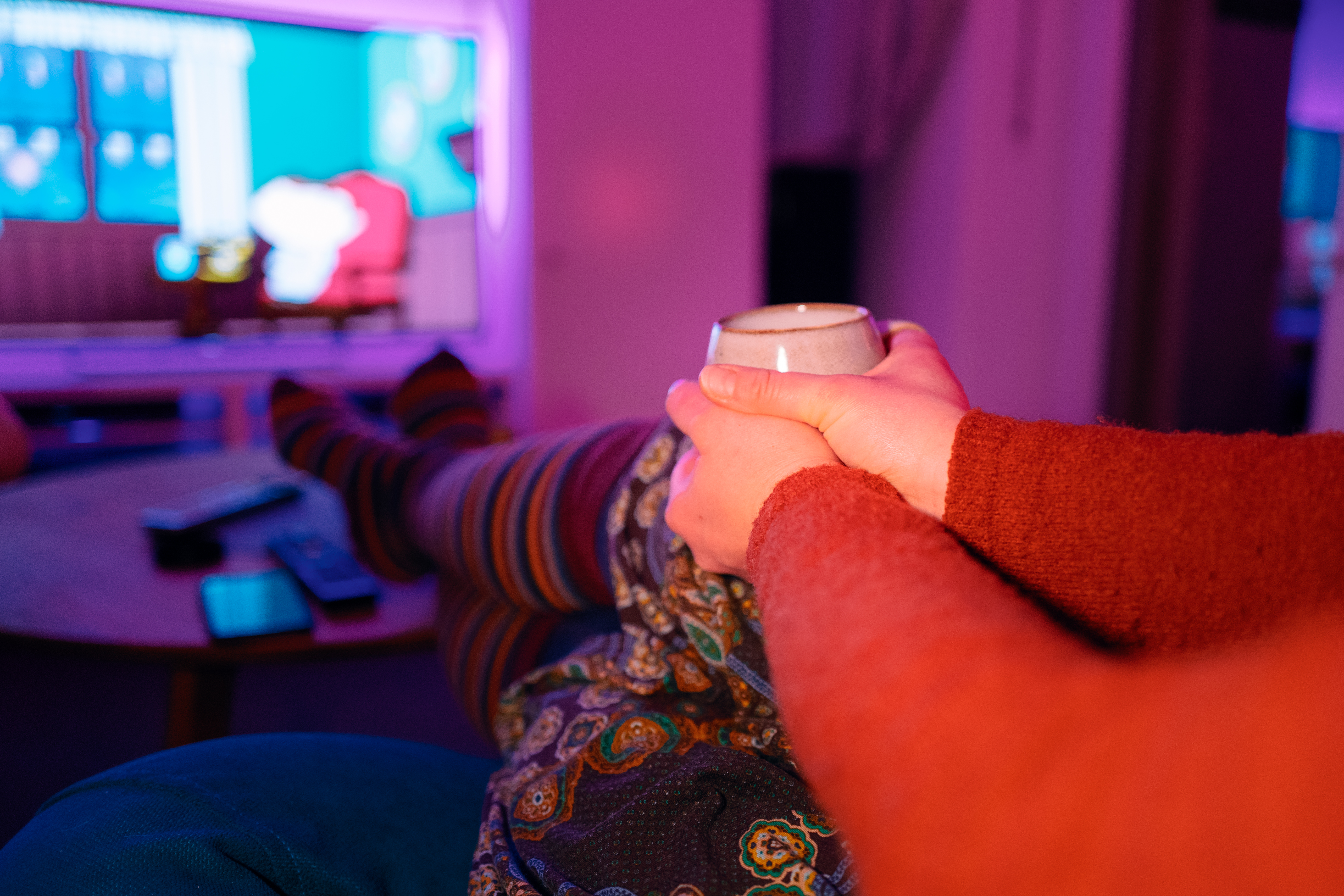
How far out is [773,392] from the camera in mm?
479

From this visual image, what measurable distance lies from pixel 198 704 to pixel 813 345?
2.26 ft

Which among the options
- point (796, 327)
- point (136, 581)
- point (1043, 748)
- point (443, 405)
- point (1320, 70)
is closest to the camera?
point (1043, 748)

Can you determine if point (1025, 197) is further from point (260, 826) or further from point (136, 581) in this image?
point (260, 826)

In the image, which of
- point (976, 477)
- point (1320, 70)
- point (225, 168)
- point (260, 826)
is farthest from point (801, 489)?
point (1320, 70)

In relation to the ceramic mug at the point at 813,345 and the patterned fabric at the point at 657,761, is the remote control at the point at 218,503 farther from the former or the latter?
the ceramic mug at the point at 813,345

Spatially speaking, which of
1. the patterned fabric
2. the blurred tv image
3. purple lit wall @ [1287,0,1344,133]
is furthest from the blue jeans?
purple lit wall @ [1287,0,1344,133]

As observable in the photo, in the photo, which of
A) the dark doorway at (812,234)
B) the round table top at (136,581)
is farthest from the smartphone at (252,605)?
the dark doorway at (812,234)

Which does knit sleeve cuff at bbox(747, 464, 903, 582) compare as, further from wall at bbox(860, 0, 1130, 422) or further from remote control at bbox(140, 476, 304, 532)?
wall at bbox(860, 0, 1130, 422)

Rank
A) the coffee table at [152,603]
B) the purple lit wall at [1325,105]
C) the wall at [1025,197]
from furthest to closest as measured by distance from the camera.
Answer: the wall at [1025,197], the purple lit wall at [1325,105], the coffee table at [152,603]

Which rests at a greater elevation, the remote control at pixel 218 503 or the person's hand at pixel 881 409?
the person's hand at pixel 881 409

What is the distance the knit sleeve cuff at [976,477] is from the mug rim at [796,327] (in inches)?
5.8

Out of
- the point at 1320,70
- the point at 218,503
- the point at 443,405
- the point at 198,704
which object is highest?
the point at 1320,70

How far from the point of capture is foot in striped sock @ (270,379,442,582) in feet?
3.43

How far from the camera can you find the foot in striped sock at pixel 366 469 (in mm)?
1047
